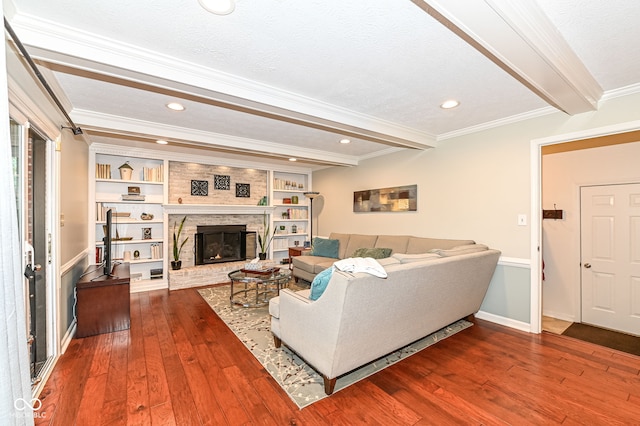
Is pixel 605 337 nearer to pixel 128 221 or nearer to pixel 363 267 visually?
pixel 363 267

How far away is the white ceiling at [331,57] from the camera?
1586 mm

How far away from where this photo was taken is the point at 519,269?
132 inches

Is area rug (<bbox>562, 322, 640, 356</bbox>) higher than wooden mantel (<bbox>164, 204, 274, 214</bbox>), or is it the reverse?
wooden mantel (<bbox>164, 204, 274, 214</bbox>)

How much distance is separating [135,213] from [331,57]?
15.0ft

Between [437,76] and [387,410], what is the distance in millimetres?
2551

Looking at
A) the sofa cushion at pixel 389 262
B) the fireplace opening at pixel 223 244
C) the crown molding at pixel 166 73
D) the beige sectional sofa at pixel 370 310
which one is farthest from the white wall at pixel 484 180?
the fireplace opening at pixel 223 244

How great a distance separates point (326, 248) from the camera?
5.37 meters

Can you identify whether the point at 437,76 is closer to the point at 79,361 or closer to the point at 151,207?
the point at 79,361

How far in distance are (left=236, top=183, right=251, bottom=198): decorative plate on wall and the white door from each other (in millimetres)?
5563

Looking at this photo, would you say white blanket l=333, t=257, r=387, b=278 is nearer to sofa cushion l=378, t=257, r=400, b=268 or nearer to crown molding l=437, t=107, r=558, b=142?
sofa cushion l=378, t=257, r=400, b=268

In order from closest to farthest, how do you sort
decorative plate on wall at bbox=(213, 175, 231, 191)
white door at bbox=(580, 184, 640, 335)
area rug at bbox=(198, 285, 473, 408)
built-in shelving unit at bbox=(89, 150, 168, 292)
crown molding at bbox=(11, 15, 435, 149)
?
crown molding at bbox=(11, 15, 435, 149) < area rug at bbox=(198, 285, 473, 408) < white door at bbox=(580, 184, 640, 335) < built-in shelving unit at bbox=(89, 150, 168, 292) < decorative plate on wall at bbox=(213, 175, 231, 191)

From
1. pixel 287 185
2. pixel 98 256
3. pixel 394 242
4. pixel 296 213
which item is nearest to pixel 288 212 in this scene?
pixel 296 213

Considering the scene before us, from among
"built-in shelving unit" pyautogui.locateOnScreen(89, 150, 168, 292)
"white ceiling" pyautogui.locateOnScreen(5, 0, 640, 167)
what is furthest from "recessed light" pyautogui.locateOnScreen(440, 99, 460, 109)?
"built-in shelving unit" pyautogui.locateOnScreen(89, 150, 168, 292)

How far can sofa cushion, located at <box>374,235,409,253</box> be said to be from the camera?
4406mm
